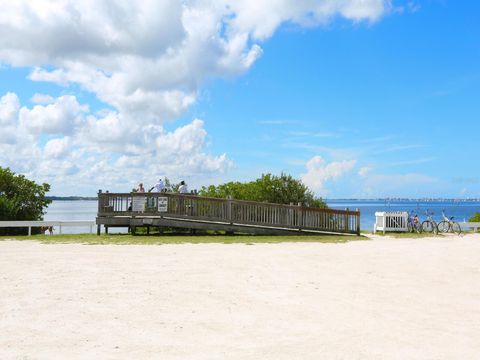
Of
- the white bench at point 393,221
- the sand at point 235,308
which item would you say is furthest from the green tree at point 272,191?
the sand at point 235,308

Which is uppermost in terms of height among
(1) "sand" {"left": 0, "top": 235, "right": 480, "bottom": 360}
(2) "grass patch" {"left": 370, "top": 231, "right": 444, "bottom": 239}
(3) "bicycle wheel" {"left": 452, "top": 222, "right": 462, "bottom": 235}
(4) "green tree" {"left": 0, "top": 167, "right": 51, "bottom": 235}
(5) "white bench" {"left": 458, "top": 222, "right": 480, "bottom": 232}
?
(4) "green tree" {"left": 0, "top": 167, "right": 51, "bottom": 235}

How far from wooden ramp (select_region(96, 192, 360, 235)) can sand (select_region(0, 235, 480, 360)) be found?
8120 millimetres

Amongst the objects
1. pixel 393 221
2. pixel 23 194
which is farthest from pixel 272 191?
pixel 23 194

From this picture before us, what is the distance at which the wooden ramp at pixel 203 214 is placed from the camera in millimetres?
21219

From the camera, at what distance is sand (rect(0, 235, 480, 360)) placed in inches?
215

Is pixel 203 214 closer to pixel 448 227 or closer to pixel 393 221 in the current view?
pixel 393 221

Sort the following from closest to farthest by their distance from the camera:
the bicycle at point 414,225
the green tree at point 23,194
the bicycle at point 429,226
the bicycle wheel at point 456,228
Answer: the bicycle at point 429,226, the bicycle at point 414,225, the bicycle wheel at point 456,228, the green tree at point 23,194

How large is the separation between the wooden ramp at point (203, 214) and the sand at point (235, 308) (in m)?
8.12

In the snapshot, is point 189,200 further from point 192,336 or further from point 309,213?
point 192,336

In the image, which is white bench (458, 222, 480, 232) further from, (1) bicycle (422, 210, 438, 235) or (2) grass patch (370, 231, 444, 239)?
(2) grass patch (370, 231, 444, 239)

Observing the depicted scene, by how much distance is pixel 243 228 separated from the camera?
21.9 meters

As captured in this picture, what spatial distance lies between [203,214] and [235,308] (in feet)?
47.3

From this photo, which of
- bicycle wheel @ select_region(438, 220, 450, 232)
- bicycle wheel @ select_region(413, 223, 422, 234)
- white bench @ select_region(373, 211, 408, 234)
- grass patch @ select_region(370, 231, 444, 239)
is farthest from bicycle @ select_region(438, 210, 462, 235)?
white bench @ select_region(373, 211, 408, 234)

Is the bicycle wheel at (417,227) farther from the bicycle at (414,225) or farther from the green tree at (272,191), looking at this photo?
the green tree at (272,191)
